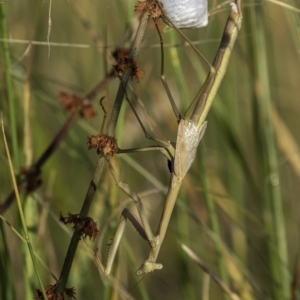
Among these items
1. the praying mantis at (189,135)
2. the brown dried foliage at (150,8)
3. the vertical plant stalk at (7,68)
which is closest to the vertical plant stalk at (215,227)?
the praying mantis at (189,135)

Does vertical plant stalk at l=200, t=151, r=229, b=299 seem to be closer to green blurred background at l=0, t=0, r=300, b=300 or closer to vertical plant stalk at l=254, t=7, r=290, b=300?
green blurred background at l=0, t=0, r=300, b=300

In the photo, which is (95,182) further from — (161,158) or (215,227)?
(161,158)

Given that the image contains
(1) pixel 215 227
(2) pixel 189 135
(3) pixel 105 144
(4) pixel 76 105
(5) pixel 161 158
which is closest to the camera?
(3) pixel 105 144

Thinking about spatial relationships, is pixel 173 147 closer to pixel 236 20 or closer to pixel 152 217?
pixel 236 20

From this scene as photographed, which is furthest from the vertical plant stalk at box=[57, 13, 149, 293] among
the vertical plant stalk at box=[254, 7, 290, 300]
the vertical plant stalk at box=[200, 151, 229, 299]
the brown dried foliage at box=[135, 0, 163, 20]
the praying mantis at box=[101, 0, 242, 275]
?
the vertical plant stalk at box=[254, 7, 290, 300]

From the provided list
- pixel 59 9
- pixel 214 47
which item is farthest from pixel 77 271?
pixel 59 9

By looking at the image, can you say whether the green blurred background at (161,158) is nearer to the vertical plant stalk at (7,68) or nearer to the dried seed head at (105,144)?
the vertical plant stalk at (7,68)

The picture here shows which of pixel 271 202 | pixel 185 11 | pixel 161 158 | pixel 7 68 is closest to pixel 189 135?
pixel 185 11
